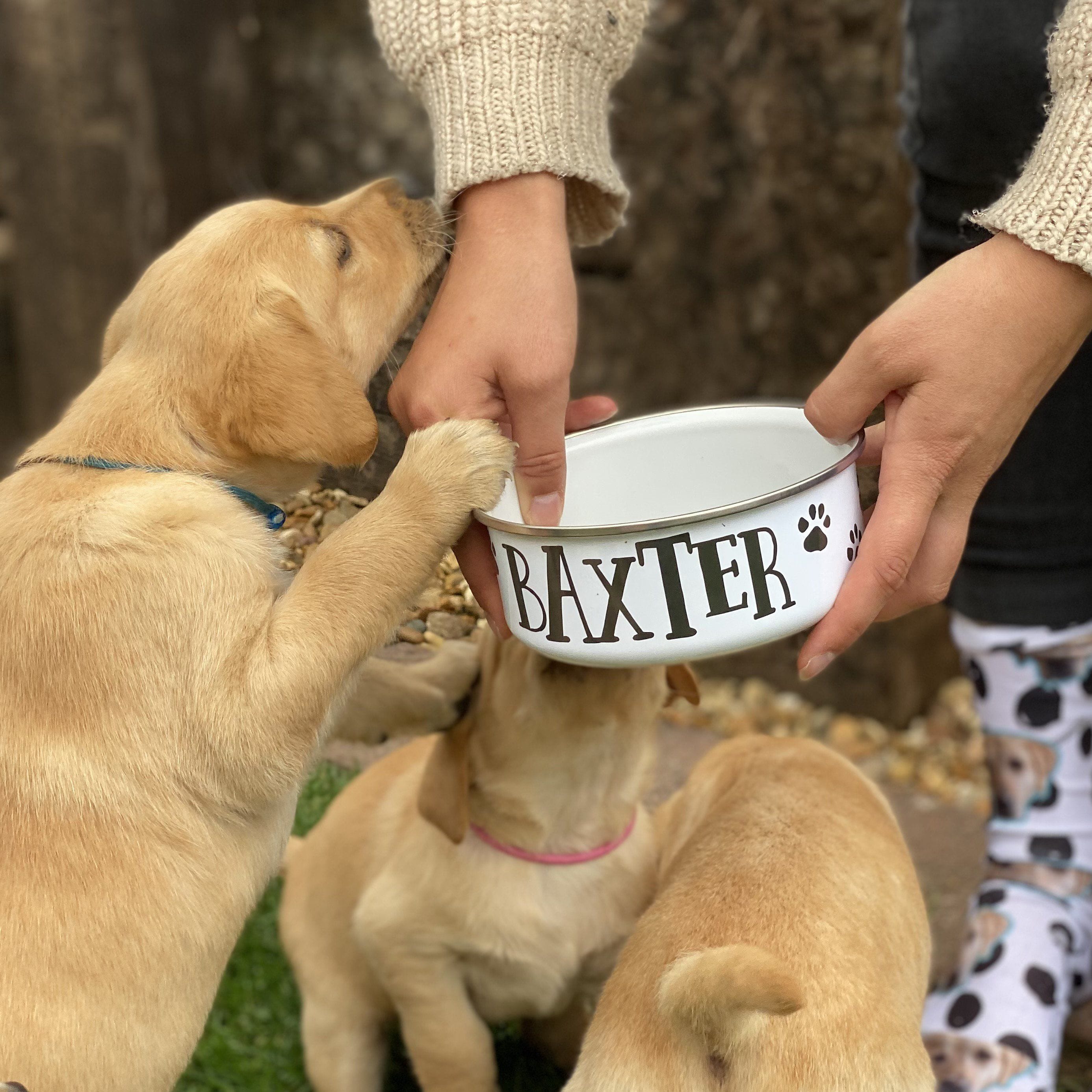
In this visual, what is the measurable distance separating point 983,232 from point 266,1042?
183cm

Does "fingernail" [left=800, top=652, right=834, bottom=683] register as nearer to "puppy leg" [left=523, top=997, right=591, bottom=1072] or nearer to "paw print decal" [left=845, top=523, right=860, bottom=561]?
Result: "paw print decal" [left=845, top=523, right=860, bottom=561]

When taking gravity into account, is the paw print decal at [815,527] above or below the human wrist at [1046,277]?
below

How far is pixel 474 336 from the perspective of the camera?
64.0 inches

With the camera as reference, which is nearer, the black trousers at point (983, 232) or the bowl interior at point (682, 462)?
the bowl interior at point (682, 462)

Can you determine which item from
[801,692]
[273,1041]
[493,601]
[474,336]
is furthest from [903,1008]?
[801,692]

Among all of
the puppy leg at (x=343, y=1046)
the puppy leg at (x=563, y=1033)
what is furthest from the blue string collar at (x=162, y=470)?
the puppy leg at (x=563, y=1033)

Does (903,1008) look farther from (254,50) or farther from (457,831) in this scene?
(254,50)

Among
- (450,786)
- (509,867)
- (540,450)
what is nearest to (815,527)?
(540,450)

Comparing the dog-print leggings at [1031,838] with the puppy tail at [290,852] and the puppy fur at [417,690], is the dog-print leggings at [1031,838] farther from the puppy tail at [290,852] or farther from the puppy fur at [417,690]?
the puppy tail at [290,852]

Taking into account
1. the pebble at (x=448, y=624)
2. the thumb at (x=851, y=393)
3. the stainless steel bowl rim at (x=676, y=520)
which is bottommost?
the pebble at (x=448, y=624)

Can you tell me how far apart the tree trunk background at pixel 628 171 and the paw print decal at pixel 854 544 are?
927 millimetres

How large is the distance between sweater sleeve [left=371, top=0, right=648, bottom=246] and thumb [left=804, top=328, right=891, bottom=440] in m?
0.46

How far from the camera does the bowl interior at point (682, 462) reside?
185cm

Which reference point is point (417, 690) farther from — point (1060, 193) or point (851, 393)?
point (1060, 193)
